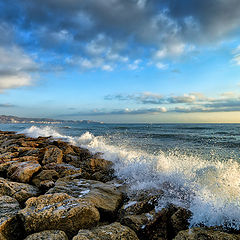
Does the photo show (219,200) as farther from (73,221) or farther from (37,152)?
(37,152)

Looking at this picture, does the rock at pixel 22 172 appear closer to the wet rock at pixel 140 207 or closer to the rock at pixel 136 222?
the wet rock at pixel 140 207

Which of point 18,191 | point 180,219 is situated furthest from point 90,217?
point 18,191

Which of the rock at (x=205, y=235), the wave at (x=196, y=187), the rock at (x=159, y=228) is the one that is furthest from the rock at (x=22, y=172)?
the rock at (x=205, y=235)

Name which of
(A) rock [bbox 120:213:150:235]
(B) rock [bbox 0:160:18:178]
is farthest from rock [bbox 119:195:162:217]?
(B) rock [bbox 0:160:18:178]

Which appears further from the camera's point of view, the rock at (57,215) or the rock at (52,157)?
the rock at (52,157)

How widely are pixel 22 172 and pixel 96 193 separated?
2.89 meters

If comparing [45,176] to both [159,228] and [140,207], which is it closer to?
[140,207]

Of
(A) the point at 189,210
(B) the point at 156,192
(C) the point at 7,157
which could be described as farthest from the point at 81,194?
(C) the point at 7,157

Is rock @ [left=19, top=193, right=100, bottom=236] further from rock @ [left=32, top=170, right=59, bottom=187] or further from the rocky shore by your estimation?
rock @ [left=32, top=170, right=59, bottom=187]

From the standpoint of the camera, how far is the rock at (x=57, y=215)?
2984 mm

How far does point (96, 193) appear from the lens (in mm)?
4367

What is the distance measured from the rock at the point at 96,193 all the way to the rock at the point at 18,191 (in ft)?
1.87

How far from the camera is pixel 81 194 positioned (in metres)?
4.34

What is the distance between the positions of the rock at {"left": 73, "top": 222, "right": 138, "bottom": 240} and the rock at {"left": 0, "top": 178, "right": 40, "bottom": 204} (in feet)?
7.41
